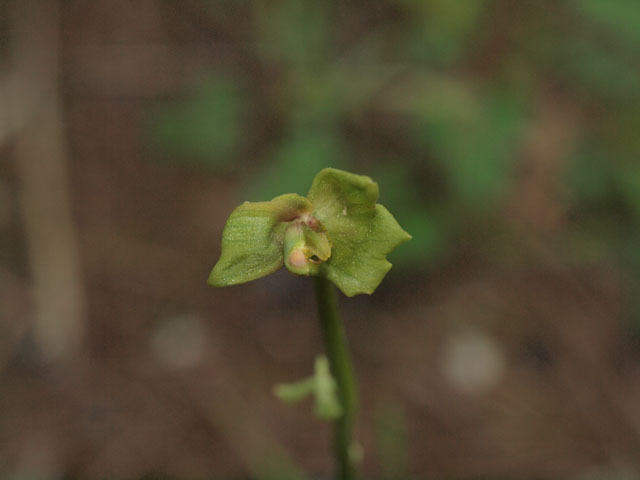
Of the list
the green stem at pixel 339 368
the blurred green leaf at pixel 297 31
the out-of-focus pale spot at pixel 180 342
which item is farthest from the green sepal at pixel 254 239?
the blurred green leaf at pixel 297 31

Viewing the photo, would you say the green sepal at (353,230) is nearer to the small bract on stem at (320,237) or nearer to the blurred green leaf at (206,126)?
the small bract on stem at (320,237)

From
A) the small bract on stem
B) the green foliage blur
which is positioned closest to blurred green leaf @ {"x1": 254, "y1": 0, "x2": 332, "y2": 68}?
the green foliage blur

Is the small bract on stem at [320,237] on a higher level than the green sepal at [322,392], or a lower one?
higher

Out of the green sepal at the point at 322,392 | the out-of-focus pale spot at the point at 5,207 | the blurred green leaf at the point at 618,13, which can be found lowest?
the out-of-focus pale spot at the point at 5,207

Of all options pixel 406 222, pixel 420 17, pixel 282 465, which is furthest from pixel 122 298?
pixel 420 17

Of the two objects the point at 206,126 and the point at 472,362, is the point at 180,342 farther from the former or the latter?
the point at 472,362

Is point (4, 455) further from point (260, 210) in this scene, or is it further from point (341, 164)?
point (260, 210)

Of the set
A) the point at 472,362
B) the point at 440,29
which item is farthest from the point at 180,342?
the point at 440,29

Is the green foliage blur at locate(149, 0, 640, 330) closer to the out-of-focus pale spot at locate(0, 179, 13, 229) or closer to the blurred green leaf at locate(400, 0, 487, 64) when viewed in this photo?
the blurred green leaf at locate(400, 0, 487, 64)
